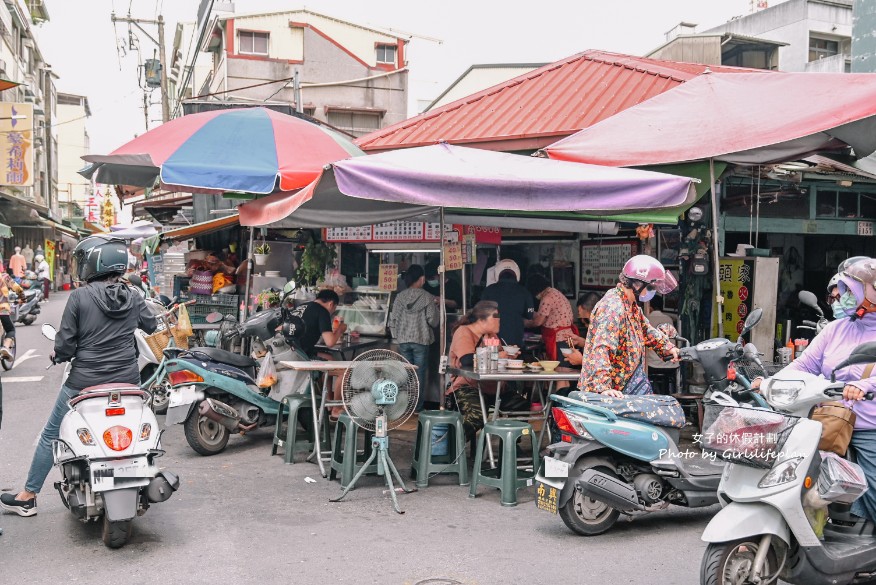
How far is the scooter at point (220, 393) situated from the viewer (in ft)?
26.1

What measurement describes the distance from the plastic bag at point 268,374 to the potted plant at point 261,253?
13.2ft

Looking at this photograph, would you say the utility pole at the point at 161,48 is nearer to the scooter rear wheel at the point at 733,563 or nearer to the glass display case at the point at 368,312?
the glass display case at the point at 368,312

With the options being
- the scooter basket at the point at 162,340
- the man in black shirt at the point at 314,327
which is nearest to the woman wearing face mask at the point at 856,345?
the man in black shirt at the point at 314,327

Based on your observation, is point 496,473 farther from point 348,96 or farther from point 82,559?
point 348,96

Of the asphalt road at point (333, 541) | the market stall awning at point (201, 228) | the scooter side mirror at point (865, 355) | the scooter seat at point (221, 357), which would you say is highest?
the market stall awning at point (201, 228)

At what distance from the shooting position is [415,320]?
890 centimetres

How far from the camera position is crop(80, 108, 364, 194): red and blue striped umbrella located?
842 cm

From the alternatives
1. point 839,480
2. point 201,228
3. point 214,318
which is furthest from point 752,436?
point 201,228

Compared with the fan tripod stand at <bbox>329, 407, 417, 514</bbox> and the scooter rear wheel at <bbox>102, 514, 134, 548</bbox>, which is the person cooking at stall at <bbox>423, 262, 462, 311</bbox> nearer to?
the fan tripod stand at <bbox>329, 407, 417, 514</bbox>

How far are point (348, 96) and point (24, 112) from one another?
→ 47.0 feet

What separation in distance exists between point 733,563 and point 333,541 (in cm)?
259

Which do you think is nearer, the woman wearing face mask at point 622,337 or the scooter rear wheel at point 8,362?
the woman wearing face mask at point 622,337

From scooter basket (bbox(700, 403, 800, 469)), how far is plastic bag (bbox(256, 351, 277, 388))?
5321 mm

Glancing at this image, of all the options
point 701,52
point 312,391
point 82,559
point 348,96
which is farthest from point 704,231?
point 348,96
